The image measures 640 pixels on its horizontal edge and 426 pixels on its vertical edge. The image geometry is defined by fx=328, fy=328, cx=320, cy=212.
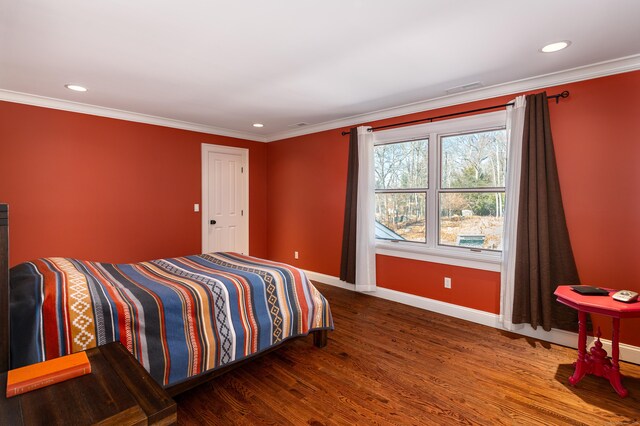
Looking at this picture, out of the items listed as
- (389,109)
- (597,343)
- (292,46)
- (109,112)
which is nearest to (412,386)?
(597,343)

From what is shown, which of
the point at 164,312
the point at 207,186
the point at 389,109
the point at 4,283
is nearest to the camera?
the point at 4,283

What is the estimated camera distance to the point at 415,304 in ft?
13.0

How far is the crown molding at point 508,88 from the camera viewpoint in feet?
8.62

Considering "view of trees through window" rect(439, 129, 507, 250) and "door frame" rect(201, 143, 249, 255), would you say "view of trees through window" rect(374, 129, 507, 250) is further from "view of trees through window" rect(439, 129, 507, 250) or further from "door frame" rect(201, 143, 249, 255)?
"door frame" rect(201, 143, 249, 255)

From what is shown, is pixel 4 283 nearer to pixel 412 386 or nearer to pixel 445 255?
pixel 412 386

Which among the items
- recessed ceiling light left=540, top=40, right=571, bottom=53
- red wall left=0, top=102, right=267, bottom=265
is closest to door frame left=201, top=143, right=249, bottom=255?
red wall left=0, top=102, right=267, bottom=265

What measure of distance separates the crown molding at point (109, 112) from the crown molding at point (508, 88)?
1688mm

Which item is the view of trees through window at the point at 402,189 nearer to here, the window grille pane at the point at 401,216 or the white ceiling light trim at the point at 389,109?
the window grille pane at the point at 401,216

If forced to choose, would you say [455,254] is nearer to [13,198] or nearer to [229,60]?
[229,60]

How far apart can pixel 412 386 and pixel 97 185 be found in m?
4.03

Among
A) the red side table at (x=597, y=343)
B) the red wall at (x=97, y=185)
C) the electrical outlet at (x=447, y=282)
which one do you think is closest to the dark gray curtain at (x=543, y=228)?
the red side table at (x=597, y=343)

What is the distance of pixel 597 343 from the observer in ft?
7.79

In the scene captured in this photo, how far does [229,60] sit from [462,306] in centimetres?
333

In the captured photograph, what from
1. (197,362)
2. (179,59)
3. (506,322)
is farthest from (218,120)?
(506,322)
